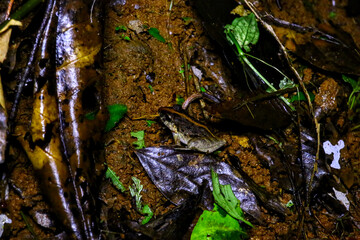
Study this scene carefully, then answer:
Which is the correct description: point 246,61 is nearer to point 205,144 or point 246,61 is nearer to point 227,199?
point 205,144

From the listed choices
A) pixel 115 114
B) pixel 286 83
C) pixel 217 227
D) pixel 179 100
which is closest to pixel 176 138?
pixel 179 100

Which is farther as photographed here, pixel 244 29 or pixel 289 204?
pixel 244 29

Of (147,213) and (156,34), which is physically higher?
(156,34)

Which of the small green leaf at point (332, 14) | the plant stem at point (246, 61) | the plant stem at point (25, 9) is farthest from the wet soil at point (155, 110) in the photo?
the small green leaf at point (332, 14)

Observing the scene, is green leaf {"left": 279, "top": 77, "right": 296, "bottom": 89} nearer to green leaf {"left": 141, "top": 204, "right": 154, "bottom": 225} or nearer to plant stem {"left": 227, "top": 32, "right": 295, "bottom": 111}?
plant stem {"left": 227, "top": 32, "right": 295, "bottom": 111}

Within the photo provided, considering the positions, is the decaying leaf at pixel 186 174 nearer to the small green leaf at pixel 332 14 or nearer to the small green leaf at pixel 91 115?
the small green leaf at pixel 91 115

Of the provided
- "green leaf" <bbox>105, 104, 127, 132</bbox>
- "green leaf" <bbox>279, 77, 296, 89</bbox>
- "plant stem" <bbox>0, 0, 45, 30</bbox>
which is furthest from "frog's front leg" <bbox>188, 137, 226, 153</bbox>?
"plant stem" <bbox>0, 0, 45, 30</bbox>
